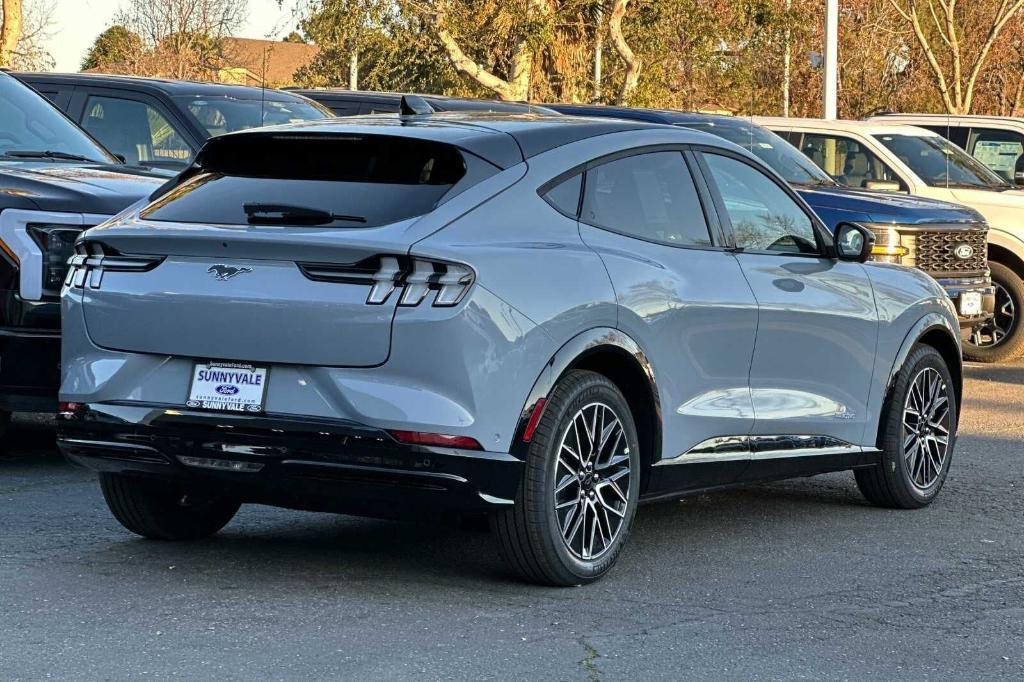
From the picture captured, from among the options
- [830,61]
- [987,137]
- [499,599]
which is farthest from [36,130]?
[830,61]

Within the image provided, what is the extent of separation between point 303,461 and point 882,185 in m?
10.8

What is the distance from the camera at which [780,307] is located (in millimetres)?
7027

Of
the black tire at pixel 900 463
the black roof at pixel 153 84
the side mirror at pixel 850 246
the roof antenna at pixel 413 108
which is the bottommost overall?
the black tire at pixel 900 463

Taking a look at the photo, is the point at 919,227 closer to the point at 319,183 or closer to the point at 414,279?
the point at 319,183

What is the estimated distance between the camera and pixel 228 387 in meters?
5.59

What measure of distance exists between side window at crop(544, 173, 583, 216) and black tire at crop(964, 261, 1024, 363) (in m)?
9.94

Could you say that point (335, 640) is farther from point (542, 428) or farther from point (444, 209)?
point (444, 209)

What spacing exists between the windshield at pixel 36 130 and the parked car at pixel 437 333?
330 centimetres

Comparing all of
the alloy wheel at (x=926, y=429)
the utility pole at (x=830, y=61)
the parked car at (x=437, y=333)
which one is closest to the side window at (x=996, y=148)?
the utility pole at (x=830, y=61)

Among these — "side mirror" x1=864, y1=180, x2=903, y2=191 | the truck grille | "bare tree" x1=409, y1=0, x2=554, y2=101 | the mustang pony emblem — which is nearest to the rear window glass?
the mustang pony emblem

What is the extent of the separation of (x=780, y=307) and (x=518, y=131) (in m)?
1.49

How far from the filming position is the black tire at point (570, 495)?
572 centimetres

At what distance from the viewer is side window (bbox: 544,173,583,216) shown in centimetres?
608

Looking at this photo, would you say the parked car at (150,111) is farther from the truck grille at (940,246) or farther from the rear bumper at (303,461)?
Answer: the rear bumper at (303,461)
